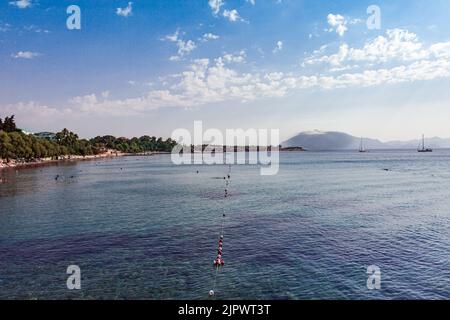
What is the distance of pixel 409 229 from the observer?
49875 millimetres

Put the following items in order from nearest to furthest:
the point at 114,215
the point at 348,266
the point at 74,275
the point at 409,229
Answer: the point at 74,275 < the point at 348,266 < the point at 409,229 < the point at 114,215

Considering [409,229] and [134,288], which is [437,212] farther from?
[134,288]

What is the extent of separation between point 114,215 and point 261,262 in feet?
111

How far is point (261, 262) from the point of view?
36094mm
